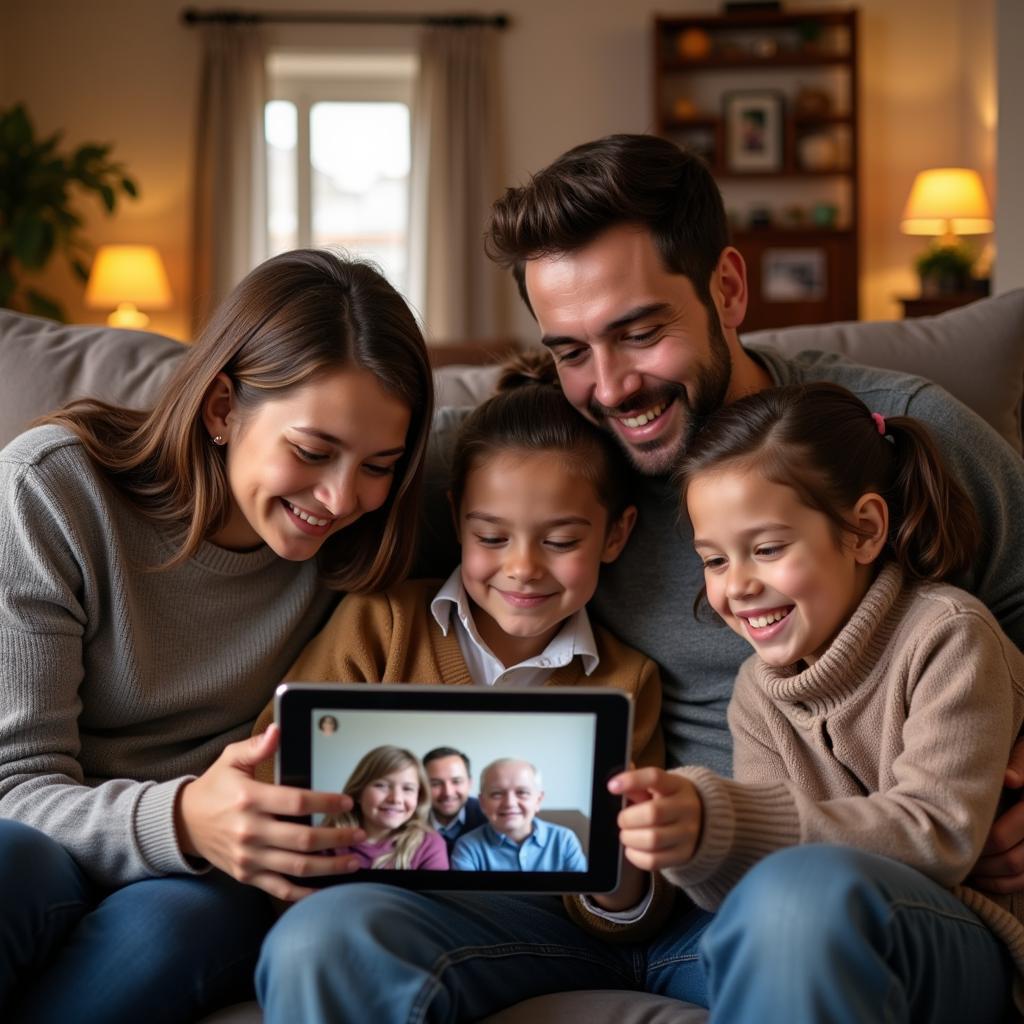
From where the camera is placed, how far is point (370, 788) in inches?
48.3

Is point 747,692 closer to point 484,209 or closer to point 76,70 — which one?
point 484,209

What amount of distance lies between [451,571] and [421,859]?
58 cm

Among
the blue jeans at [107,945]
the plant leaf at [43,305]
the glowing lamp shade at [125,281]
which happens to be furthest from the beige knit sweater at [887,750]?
the glowing lamp shade at [125,281]

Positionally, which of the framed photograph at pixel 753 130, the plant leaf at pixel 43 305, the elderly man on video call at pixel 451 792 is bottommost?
the elderly man on video call at pixel 451 792

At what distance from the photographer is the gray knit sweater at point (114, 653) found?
4.44 ft

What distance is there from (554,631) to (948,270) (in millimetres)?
4765

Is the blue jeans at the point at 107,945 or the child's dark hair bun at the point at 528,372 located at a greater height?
the child's dark hair bun at the point at 528,372

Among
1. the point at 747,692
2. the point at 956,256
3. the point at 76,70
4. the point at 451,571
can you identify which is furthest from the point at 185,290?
the point at 747,692

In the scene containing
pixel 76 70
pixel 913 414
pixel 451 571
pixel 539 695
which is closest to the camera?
pixel 539 695

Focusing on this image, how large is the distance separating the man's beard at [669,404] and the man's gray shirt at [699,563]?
55 millimetres

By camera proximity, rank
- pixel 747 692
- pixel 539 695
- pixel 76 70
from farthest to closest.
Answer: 1. pixel 76 70
2. pixel 747 692
3. pixel 539 695

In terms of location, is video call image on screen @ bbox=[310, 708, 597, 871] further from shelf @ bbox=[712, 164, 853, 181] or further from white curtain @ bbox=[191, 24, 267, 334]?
shelf @ bbox=[712, 164, 853, 181]

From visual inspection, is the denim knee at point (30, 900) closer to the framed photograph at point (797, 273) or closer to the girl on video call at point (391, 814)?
the girl on video call at point (391, 814)

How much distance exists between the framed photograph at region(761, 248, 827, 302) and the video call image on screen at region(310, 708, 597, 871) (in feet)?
18.7
